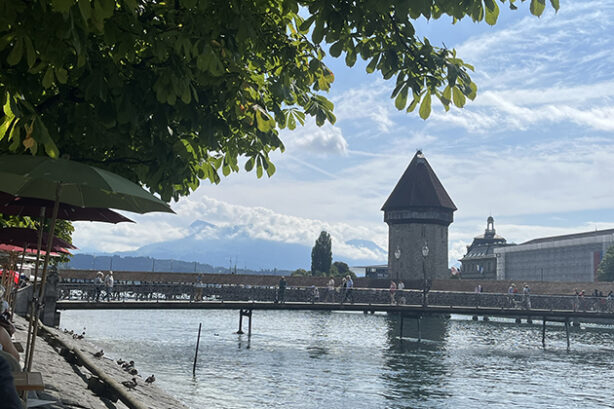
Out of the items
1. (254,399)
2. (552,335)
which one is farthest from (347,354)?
(552,335)

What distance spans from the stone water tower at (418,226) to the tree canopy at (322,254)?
19.8 meters

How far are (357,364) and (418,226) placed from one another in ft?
160

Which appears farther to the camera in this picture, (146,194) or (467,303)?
(467,303)

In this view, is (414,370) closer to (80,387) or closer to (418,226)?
(80,387)

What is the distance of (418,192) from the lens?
76125 millimetres

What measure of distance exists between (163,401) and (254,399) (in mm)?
4578

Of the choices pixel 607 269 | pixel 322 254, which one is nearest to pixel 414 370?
pixel 607 269

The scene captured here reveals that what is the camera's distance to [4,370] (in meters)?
3.26

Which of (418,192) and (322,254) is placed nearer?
(418,192)

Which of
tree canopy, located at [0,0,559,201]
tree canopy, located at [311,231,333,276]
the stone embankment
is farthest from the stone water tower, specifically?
tree canopy, located at [0,0,559,201]

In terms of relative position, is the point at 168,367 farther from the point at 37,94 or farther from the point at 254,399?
the point at 37,94

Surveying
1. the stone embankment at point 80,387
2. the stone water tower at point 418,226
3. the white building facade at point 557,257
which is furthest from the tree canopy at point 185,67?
the white building facade at point 557,257

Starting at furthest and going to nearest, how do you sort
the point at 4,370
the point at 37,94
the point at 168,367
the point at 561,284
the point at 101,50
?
the point at 561,284 < the point at 168,367 < the point at 101,50 < the point at 37,94 < the point at 4,370

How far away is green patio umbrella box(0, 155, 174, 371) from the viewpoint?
521 centimetres
